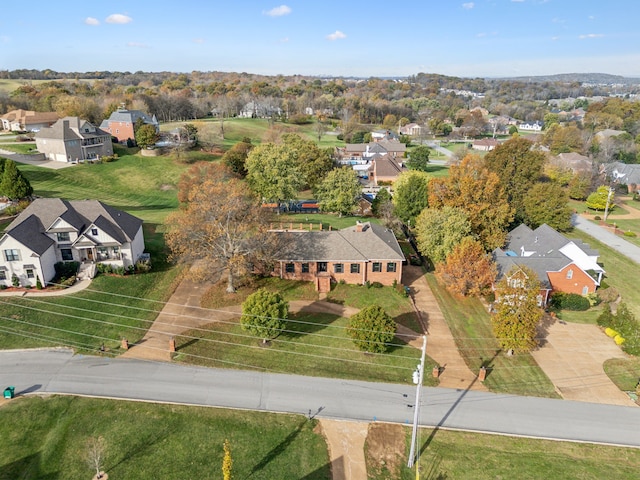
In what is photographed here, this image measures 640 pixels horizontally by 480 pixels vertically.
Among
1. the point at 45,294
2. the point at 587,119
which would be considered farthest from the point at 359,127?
the point at 45,294

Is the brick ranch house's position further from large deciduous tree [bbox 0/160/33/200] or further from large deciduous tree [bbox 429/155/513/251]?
large deciduous tree [bbox 0/160/33/200]

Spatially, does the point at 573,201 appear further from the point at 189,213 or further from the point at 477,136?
the point at 477,136

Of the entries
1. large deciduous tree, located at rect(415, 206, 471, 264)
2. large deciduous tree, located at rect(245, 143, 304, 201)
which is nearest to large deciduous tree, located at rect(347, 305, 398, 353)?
large deciduous tree, located at rect(415, 206, 471, 264)

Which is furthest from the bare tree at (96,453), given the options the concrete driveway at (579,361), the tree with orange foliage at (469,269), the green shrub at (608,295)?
the green shrub at (608,295)

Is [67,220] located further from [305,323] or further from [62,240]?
[305,323]

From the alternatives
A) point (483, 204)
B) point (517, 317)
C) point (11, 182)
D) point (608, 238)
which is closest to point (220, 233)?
point (517, 317)

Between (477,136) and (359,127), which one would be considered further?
(477,136)
